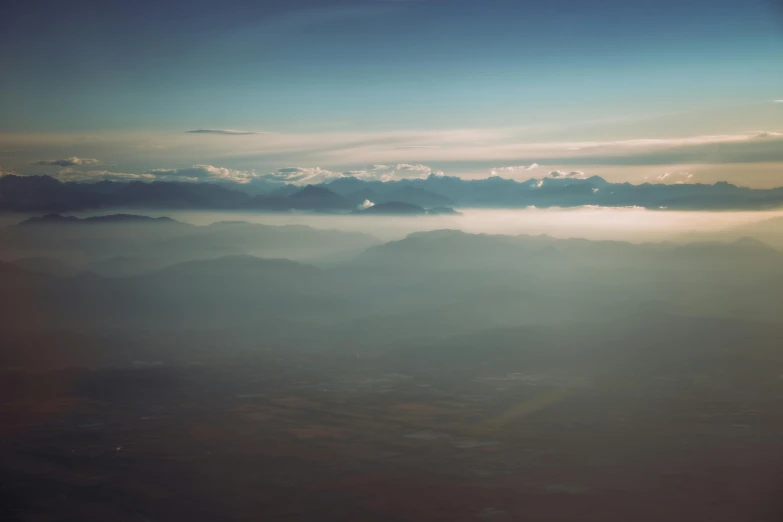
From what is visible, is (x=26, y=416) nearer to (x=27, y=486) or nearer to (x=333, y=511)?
(x=27, y=486)

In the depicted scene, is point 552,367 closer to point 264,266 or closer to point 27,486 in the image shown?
point 27,486

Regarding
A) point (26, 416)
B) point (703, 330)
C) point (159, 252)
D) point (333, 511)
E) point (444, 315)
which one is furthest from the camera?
point (159, 252)

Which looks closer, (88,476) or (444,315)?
(88,476)

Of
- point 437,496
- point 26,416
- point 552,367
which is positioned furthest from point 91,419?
point 552,367

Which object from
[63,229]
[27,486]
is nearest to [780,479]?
[27,486]

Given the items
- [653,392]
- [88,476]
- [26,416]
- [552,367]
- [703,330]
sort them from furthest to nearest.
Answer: [703,330], [552,367], [653,392], [26,416], [88,476]

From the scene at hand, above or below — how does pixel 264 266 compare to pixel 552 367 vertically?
above

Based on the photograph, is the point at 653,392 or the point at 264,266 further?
the point at 264,266

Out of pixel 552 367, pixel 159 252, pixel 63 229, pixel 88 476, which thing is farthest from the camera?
pixel 159 252

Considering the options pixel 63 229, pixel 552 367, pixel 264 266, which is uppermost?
pixel 63 229
